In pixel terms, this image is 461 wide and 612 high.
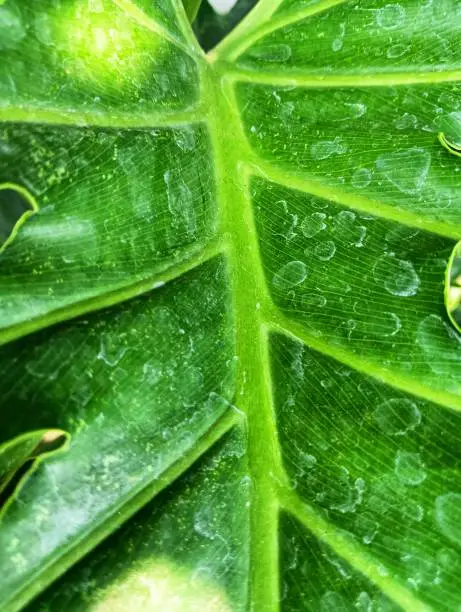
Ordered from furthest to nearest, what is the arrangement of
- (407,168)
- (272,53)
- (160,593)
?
(272,53) → (407,168) → (160,593)

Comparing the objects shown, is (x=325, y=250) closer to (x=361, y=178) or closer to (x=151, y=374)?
(x=361, y=178)

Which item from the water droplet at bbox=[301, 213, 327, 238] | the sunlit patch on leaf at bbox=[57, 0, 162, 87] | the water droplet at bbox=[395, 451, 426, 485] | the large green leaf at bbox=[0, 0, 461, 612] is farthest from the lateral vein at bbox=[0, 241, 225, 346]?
the water droplet at bbox=[395, 451, 426, 485]

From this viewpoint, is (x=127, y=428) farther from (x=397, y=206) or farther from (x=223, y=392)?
(x=397, y=206)

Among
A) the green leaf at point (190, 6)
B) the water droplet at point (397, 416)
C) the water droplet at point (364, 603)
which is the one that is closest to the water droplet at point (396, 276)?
the water droplet at point (397, 416)

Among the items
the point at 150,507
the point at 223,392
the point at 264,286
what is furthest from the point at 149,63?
the point at 150,507

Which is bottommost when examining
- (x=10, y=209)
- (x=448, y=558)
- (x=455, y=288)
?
(x=10, y=209)

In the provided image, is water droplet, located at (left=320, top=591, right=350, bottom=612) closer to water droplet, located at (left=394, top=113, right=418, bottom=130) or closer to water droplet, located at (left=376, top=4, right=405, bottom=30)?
water droplet, located at (left=394, top=113, right=418, bottom=130)

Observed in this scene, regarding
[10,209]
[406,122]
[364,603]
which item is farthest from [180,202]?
[364,603]
